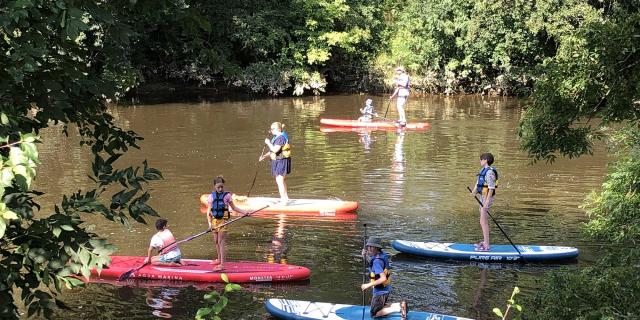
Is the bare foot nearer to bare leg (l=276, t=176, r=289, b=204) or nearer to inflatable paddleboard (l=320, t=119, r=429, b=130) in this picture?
bare leg (l=276, t=176, r=289, b=204)

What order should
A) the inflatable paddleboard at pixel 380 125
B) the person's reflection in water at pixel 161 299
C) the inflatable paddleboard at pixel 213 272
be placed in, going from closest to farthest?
the person's reflection in water at pixel 161 299 → the inflatable paddleboard at pixel 213 272 → the inflatable paddleboard at pixel 380 125

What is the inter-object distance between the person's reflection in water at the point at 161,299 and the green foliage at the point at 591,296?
477 centimetres

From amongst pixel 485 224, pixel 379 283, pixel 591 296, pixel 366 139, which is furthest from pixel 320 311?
pixel 366 139

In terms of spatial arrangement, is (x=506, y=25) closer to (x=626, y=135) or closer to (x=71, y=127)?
(x=71, y=127)

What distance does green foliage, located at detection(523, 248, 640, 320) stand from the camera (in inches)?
193

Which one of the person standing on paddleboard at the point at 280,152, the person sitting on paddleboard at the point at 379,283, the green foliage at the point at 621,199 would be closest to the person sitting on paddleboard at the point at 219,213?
the person sitting on paddleboard at the point at 379,283

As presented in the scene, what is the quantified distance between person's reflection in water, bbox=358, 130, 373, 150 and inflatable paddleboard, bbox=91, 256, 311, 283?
10.6 metres

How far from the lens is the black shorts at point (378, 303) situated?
783cm

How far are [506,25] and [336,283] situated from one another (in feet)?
78.1

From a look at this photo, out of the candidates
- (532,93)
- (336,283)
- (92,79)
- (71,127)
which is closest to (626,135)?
(532,93)

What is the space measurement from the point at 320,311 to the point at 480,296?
238 centimetres

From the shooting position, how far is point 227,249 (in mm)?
11109

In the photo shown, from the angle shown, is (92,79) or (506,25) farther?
(506,25)

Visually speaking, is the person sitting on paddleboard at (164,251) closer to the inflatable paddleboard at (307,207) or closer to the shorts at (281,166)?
the inflatable paddleboard at (307,207)
